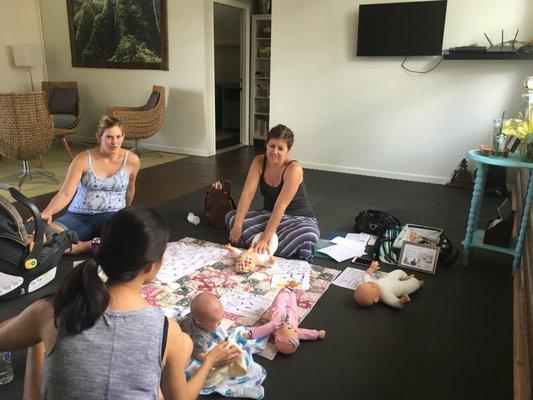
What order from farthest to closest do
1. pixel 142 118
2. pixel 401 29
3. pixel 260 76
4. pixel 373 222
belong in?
pixel 260 76, pixel 142 118, pixel 401 29, pixel 373 222

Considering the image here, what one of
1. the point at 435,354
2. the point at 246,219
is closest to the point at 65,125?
the point at 246,219

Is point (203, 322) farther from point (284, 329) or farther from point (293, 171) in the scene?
point (293, 171)

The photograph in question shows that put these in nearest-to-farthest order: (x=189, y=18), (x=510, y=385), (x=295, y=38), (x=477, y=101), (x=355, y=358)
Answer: (x=510, y=385) → (x=355, y=358) → (x=477, y=101) → (x=295, y=38) → (x=189, y=18)

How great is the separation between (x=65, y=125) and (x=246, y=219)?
4.06 metres

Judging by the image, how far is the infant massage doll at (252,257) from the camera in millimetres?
2494

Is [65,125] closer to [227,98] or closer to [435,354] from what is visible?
[227,98]

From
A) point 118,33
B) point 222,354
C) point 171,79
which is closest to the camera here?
point 222,354

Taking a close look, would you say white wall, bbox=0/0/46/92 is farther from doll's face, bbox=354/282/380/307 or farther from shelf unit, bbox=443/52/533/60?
doll's face, bbox=354/282/380/307

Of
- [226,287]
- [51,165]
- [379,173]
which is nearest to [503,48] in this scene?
[379,173]

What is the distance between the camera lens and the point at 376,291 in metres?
2.22

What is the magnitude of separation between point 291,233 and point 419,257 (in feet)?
2.53

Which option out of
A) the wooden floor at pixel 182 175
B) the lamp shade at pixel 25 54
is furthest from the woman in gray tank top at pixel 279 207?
the lamp shade at pixel 25 54

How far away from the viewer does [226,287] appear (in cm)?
236

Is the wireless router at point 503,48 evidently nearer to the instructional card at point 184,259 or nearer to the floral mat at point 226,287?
the floral mat at point 226,287
